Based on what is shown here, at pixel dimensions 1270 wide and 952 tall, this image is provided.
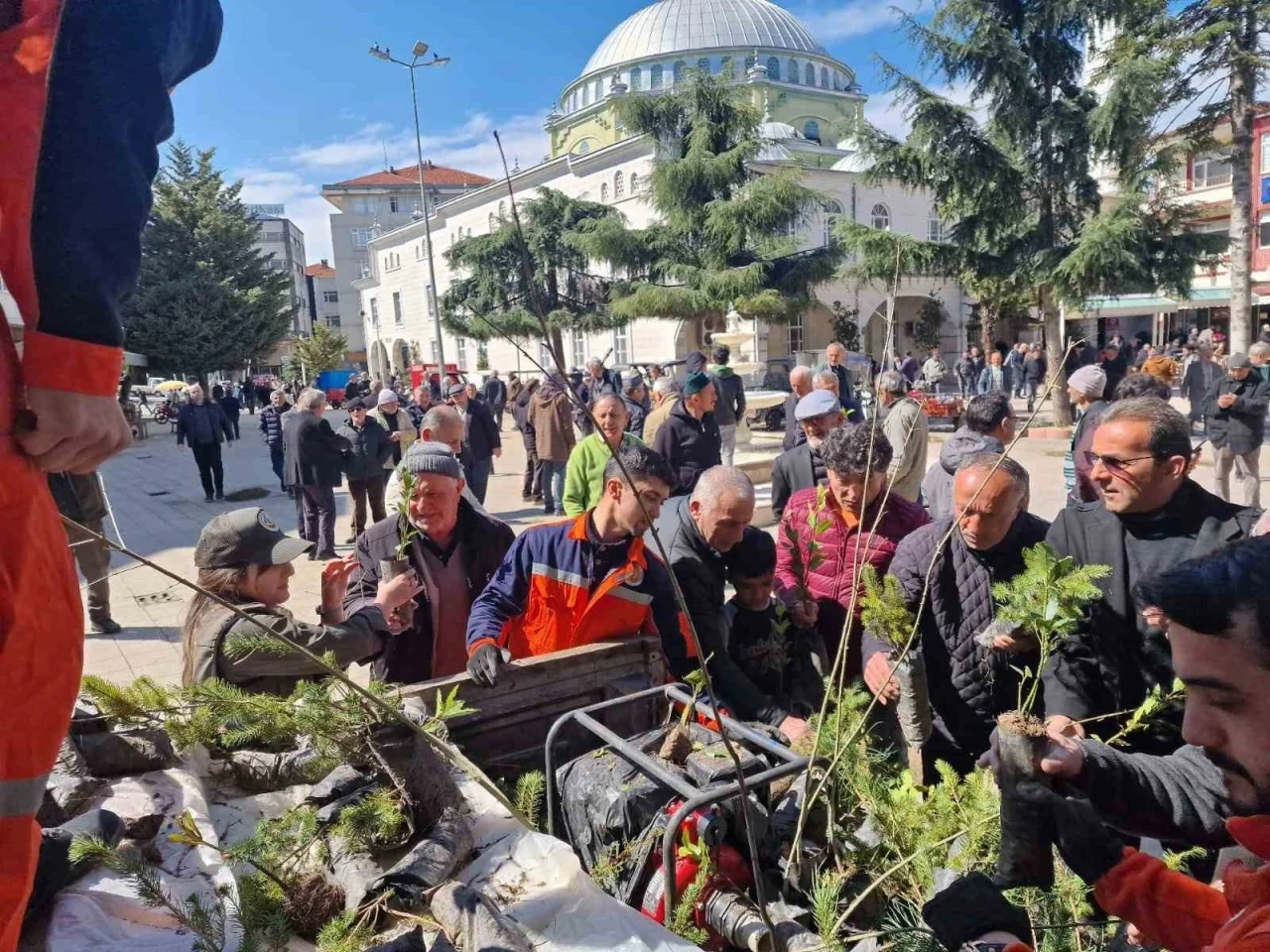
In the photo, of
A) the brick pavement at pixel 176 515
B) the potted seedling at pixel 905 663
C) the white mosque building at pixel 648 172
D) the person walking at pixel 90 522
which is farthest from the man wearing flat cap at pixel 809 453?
the white mosque building at pixel 648 172

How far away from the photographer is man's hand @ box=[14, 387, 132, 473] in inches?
45.9

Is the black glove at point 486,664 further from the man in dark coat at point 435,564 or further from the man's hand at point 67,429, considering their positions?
the man's hand at point 67,429

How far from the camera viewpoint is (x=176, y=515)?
13.0 m

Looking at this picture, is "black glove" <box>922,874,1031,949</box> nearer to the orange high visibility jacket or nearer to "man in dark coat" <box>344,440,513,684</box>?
the orange high visibility jacket

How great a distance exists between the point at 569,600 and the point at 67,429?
1930mm

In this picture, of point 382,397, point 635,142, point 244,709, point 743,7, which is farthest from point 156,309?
point 743,7

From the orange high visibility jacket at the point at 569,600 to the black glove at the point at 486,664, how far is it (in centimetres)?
44

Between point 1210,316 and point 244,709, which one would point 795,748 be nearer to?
point 244,709

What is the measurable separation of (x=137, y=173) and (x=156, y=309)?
38.4 m

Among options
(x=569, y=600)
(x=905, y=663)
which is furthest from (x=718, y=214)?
(x=905, y=663)

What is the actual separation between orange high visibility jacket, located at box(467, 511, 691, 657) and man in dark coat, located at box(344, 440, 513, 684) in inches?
15.1

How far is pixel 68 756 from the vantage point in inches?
68.6

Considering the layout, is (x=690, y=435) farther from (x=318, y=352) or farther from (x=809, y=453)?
(x=318, y=352)

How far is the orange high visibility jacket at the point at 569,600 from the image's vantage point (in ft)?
9.52
